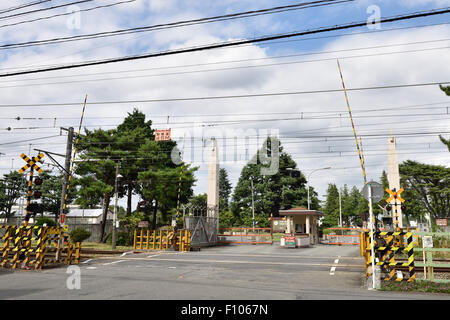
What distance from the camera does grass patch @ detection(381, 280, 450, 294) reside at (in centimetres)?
883

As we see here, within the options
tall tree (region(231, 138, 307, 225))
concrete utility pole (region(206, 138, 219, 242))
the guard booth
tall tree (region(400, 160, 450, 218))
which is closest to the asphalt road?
the guard booth

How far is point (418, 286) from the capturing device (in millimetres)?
9250

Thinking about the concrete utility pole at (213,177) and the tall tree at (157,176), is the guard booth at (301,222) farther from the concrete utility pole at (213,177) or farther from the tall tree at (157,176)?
the tall tree at (157,176)

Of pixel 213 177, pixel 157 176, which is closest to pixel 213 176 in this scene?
pixel 213 177

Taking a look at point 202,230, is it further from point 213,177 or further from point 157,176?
point 157,176

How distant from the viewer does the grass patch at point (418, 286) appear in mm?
8828

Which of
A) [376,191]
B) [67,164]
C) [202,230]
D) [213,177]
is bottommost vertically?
[202,230]

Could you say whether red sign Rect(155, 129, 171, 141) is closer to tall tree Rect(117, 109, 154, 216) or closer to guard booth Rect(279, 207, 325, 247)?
tall tree Rect(117, 109, 154, 216)

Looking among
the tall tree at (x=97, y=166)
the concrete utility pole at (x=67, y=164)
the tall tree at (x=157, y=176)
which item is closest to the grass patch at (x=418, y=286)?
the concrete utility pole at (x=67, y=164)
